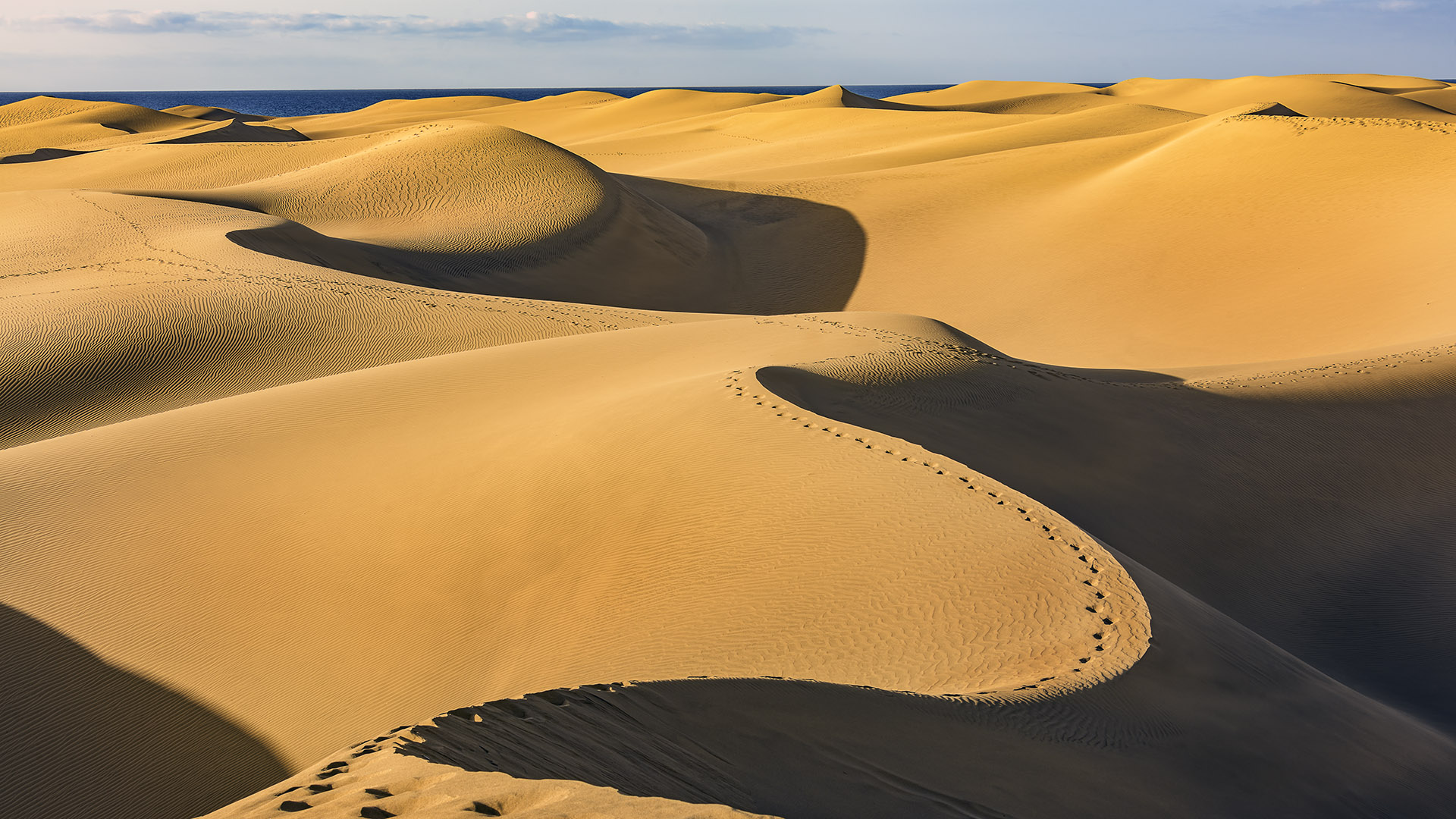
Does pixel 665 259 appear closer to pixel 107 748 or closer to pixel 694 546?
pixel 694 546

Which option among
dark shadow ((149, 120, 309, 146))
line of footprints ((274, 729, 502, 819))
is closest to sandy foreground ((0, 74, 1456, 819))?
line of footprints ((274, 729, 502, 819))

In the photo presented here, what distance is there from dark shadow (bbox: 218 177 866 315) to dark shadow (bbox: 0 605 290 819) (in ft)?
32.4

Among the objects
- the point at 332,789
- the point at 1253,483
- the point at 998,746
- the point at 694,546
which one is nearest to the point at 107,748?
the point at 332,789

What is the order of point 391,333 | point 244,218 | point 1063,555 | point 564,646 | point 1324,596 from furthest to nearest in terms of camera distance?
point 244,218
point 391,333
point 1324,596
point 1063,555
point 564,646

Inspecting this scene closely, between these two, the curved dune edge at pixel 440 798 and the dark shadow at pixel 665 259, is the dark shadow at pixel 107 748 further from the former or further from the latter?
the dark shadow at pixel 665 259

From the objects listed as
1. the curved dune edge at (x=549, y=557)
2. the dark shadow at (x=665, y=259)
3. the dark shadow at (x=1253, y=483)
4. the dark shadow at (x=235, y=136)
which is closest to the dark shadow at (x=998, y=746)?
the curved dune edge at (x=549, y=557)

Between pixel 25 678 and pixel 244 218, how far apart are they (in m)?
12.3

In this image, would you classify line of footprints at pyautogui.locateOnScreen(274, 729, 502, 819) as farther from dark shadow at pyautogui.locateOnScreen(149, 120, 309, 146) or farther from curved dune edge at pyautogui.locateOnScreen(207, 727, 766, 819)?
dark shadow at pyautogui.locateOnScreen(149, 120, 309, 146)

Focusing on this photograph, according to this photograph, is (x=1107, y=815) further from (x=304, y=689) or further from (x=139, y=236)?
(x=139, y=236)

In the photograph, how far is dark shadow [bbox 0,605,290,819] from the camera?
438 cm

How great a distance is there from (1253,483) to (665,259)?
44.3ft

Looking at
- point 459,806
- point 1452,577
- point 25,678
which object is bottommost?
point 1452,577

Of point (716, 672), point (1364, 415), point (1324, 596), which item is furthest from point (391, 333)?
point (1364, 415)

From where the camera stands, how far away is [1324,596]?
25.0ft
